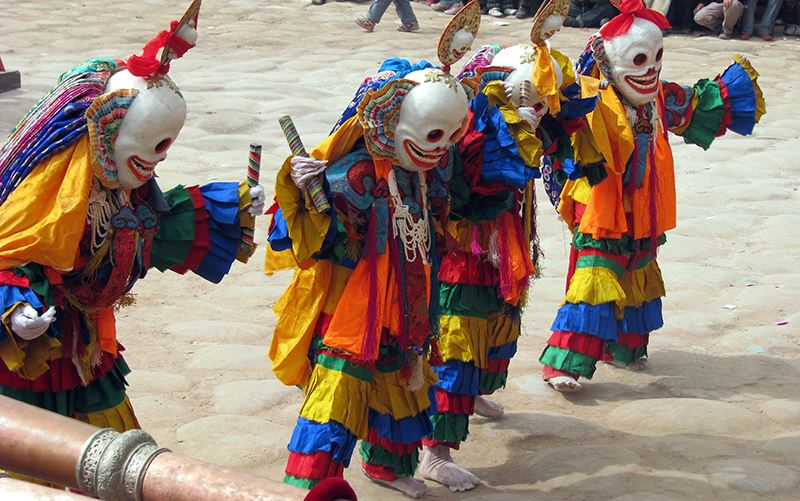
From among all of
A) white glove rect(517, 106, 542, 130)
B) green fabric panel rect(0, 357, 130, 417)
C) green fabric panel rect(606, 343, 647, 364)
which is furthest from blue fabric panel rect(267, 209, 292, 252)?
green fabric panel rect(606, 343, 647, 364)

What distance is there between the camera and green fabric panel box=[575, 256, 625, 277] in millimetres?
5957

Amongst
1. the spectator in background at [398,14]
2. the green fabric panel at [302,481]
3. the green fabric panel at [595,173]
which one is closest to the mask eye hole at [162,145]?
the green fabric panel at [302,481]

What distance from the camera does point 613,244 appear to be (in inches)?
234

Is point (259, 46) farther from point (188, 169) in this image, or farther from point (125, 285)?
point (125, 285)

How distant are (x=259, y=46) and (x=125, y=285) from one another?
33.8 feet

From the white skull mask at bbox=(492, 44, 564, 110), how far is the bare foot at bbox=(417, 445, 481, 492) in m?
1.43

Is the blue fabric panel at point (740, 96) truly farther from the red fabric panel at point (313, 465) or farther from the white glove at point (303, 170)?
the red fabric panel at point (313, 465)

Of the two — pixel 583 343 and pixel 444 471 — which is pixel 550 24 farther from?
pixel 444 471

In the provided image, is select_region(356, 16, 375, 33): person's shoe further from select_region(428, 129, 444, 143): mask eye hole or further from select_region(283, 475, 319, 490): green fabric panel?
select_region(283, 475, 319, 490): green fabric panel

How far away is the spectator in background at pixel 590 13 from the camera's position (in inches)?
595

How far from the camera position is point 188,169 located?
9094 mm

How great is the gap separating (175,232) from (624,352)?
2879mm

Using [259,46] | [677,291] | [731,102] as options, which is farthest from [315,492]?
[259,46]

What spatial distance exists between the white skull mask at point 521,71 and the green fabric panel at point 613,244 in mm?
1165
